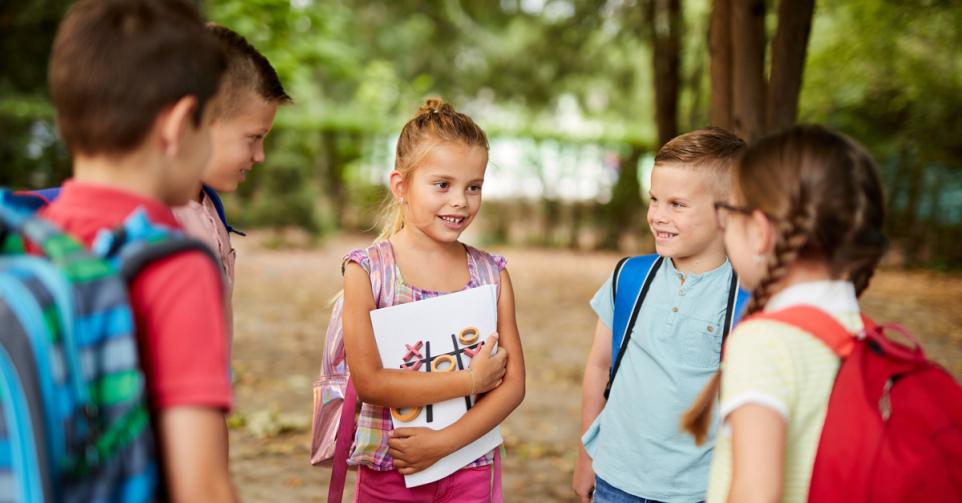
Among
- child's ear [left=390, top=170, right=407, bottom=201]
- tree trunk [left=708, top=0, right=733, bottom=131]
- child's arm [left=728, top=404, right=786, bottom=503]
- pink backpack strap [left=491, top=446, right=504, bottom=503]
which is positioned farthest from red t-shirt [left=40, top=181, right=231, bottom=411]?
tree trunk [left=708, top=0, right=733, bottom=131]

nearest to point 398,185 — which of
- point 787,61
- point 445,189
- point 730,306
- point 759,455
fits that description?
point 445,189

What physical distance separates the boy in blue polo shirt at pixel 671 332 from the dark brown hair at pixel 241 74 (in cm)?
111

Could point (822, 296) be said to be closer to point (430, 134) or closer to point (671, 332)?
point (671, 332)

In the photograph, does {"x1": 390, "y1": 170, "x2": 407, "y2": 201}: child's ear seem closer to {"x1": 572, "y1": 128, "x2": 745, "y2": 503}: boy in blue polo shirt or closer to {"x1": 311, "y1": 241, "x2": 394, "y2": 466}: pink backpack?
{"x1": 311, "y1": 241, "x2": 394, "y2": 466}: pink backpack

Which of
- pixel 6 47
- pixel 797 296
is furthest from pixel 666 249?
pixel 6 47

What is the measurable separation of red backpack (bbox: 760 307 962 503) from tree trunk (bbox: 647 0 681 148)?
6627 millimetres

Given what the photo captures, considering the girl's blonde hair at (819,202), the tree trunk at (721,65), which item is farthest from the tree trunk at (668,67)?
the girl's blonde hair at (819,202)

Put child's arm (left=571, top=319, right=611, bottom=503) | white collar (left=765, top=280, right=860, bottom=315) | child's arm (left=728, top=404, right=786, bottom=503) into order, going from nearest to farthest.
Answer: child's arm (left=728, top=404, right=786, bottom=503) < white collar (left=765, top=280, right=860, bottom=315) < child's arm (left=571, top=319, right=611, bottom=503)

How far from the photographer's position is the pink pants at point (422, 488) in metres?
2.33

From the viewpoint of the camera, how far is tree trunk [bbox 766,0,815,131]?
3848 mm

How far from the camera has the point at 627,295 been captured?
2.41 meters

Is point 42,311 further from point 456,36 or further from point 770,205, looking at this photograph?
point 456,36

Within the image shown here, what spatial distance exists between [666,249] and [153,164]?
142 centimetres

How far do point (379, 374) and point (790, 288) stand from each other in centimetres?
111
